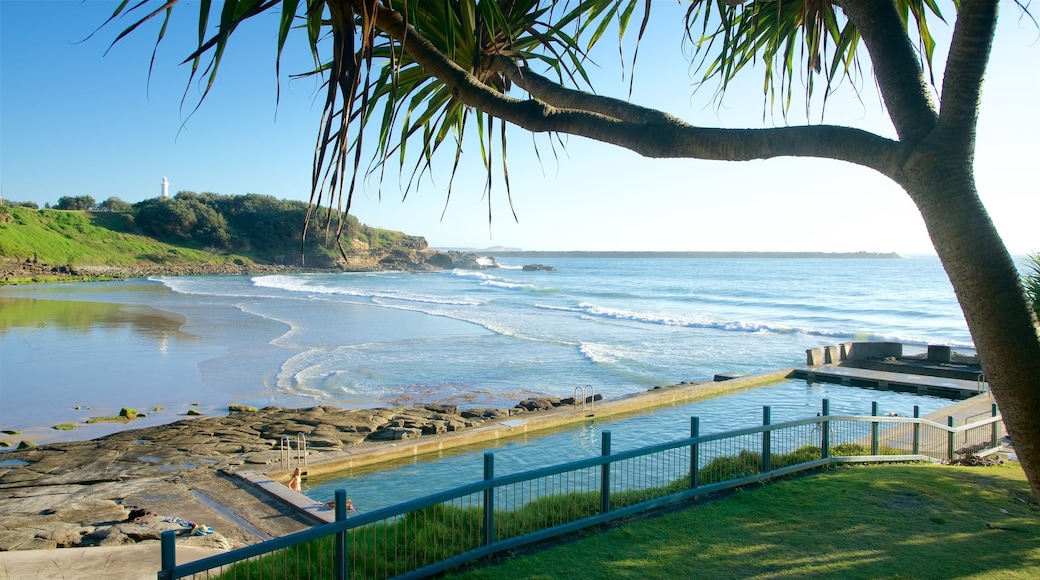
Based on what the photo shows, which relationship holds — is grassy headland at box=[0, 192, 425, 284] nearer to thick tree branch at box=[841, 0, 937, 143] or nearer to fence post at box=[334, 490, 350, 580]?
fence post at box=[334, 490, 350, 580]

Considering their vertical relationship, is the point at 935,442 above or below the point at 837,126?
below

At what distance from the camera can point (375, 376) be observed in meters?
22.0

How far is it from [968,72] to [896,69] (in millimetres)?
267

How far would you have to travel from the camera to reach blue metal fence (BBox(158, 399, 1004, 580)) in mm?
4641

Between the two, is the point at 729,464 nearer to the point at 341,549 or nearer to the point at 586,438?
the point at 341,549

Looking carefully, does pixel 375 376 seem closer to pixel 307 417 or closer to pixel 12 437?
pixel 307 417

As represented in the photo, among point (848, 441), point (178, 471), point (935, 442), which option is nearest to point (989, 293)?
point (848, 441)

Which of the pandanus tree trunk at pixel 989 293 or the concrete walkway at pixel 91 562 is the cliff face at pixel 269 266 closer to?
the concrete walkway at pixel 91 562

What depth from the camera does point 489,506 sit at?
545 centimetres

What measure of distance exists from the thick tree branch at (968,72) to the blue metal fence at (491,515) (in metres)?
3.88

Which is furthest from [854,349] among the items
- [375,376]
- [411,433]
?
[411,433]

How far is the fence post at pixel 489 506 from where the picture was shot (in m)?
5.45

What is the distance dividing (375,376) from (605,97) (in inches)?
779

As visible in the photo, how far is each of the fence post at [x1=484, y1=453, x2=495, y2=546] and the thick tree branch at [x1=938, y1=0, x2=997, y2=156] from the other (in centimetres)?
399
